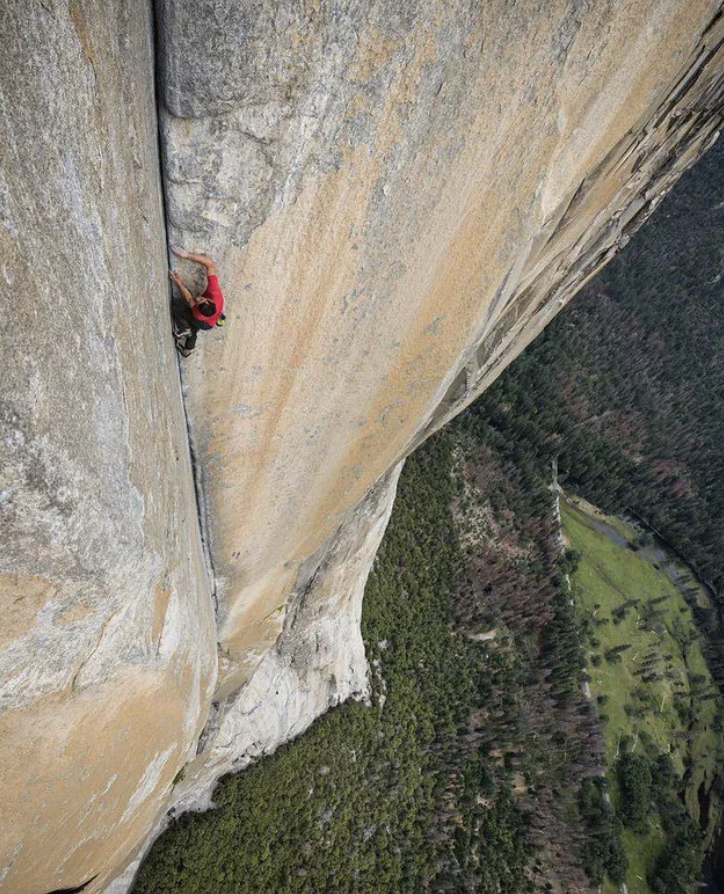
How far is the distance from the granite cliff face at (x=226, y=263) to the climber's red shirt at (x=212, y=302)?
0.65 feet

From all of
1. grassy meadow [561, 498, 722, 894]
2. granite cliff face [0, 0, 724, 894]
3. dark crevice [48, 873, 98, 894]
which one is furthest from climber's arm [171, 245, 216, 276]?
grassy meadow [561, 498, 722, 894]

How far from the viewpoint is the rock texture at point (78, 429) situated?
1943 millimetres

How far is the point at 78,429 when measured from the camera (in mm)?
2418

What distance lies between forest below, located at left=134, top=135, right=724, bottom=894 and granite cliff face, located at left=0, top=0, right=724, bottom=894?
29.5 feet

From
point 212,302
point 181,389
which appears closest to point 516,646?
point 181,389

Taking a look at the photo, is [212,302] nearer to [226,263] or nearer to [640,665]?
[226,263]

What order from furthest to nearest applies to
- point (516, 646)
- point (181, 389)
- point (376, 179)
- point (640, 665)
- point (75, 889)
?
point (640, 665)
point (516, 646)
point (75, 889)
point (181, 389)
point (376, 179)

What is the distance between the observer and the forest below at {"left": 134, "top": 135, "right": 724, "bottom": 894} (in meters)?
13.6

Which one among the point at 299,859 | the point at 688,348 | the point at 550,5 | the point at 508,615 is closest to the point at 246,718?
the point at 299,859

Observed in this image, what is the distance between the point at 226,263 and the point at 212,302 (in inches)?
13.4

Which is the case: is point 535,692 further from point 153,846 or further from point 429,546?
point 153,846

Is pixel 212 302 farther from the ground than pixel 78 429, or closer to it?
farther from the ground

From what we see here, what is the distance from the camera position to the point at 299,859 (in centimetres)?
1302

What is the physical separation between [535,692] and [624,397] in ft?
82.2
